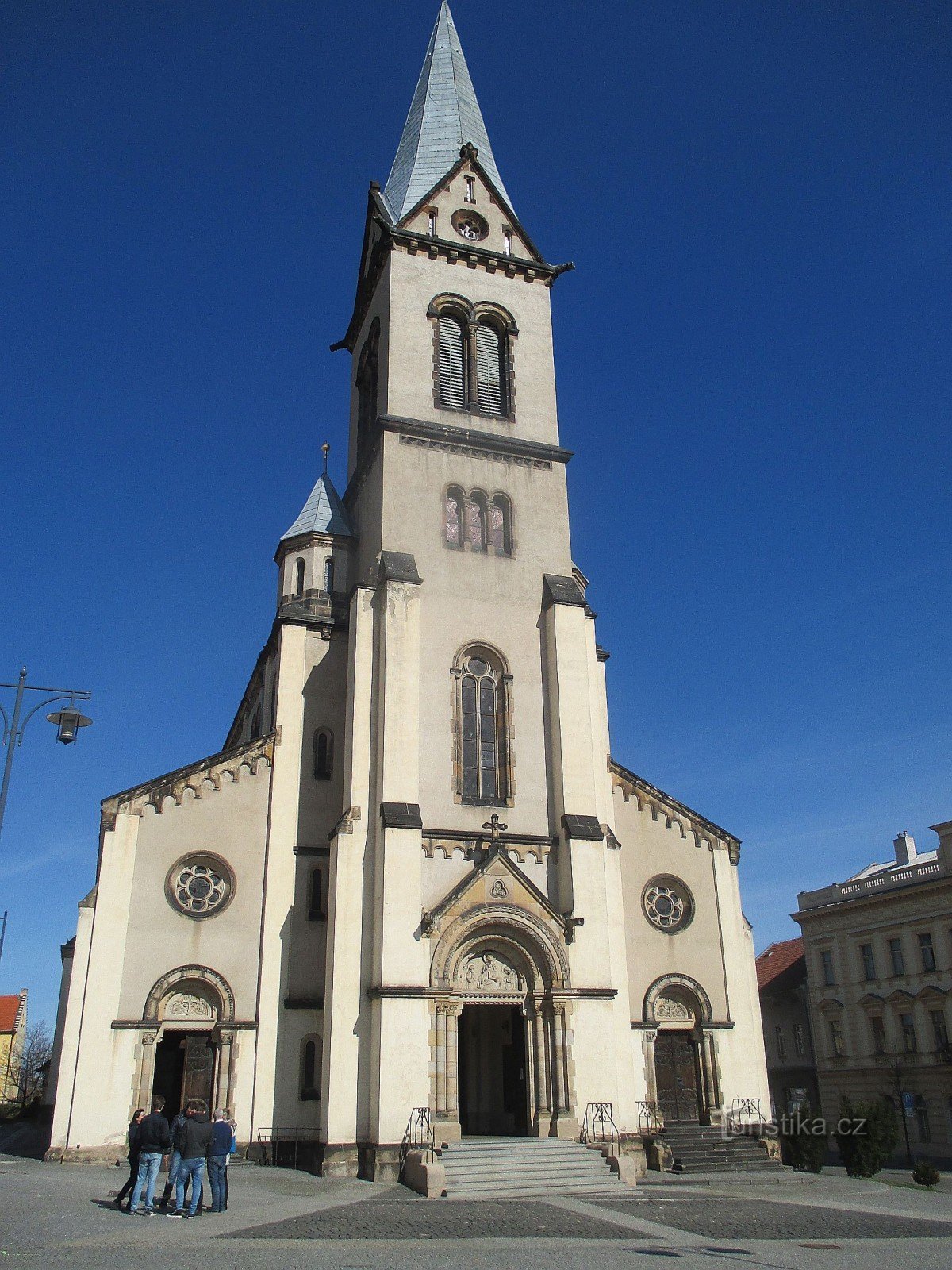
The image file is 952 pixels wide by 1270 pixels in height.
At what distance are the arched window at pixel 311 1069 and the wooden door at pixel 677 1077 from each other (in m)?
8.70

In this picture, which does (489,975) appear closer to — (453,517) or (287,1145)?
(287,1145)

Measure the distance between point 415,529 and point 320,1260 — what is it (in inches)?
780

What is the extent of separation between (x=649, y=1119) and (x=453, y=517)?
1669 cm

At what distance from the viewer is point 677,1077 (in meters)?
27.0

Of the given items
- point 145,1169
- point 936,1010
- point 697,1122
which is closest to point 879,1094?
point 936,1010

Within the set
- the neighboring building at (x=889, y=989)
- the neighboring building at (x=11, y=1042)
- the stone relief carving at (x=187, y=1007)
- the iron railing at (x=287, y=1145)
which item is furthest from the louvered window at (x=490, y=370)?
the neighboring building at (x=11, y=1042)

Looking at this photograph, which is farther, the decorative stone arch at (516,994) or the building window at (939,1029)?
the building window at (939,1029)

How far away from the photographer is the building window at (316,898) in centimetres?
2636

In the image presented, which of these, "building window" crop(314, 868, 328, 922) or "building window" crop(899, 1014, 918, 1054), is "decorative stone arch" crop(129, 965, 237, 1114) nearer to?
"building window" crop(314, 868, 328, 922)

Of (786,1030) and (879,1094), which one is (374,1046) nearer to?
(879,1094)

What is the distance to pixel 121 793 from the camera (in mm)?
25719

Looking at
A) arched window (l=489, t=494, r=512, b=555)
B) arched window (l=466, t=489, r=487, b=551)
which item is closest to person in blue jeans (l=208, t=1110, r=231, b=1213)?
arched window (l=466, t=489, r=487, b=551)

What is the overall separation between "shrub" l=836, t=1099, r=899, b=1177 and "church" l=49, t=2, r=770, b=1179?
2191 millimetres

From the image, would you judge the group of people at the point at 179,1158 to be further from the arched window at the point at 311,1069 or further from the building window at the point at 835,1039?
the building window at the point at 835,1039
